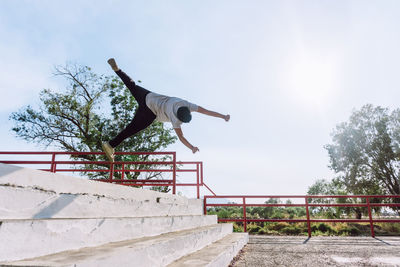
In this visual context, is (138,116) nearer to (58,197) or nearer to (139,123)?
(139,123)

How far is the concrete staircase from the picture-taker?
125 centimetres

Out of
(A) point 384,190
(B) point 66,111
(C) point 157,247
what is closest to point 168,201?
(C) point 157,247

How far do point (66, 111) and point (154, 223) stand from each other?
16766mm

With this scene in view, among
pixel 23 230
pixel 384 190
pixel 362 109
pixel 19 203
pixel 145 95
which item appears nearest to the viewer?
pixel 23 230

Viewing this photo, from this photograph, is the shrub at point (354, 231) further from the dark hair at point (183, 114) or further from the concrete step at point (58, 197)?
the concrete step at point (58, 197)

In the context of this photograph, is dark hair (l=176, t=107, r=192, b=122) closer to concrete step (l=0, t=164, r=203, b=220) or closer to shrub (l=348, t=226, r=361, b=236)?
concrete step (l=0, t=164, r=203, b=220)

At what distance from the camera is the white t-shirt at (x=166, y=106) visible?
3750 mm

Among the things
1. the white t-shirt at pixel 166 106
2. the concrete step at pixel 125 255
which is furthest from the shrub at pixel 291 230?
the concrete step at pixel 125 255

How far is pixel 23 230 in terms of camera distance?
1268 millimetres

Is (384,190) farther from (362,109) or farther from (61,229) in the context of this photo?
(61,229)

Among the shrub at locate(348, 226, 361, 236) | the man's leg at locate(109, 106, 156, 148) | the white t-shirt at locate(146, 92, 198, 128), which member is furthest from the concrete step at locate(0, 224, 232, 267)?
the shrub at locate(348, 226, 361, 236)

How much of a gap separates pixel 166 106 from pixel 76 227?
2460 mm

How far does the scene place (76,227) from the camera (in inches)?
63.1

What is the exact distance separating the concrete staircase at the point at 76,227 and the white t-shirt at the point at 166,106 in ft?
4.44
